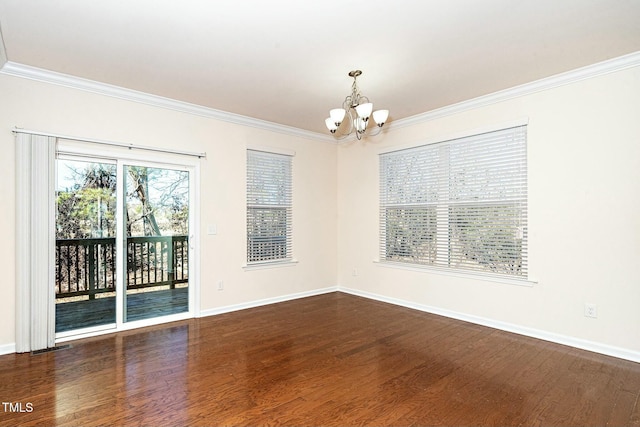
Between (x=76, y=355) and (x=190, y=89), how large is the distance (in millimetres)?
2842

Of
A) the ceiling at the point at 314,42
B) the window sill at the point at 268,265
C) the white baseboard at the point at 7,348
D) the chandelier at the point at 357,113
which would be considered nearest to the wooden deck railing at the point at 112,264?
the white baseboard at the point at 7,348

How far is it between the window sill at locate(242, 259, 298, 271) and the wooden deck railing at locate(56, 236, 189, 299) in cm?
83

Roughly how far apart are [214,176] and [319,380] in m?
2.89

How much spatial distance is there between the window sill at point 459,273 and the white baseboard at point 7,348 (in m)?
4.29

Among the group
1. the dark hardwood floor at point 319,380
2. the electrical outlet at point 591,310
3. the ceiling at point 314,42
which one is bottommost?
the dark hardwood floor at point 319,380

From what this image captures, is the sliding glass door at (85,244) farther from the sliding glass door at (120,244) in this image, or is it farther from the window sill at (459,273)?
the window sill at (459,273)

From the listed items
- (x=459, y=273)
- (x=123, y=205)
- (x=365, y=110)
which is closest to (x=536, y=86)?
(x=365, y=110)

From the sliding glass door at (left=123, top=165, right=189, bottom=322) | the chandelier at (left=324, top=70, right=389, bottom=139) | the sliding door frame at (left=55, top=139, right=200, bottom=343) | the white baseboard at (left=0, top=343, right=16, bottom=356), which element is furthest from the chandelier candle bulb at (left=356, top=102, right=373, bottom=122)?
the white baseboard at (left=0, top=343, right=16, bottom=356)

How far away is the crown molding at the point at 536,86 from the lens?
2994mm

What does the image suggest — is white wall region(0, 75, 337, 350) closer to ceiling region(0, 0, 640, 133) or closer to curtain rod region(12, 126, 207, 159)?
curtain rod region(12, 126, 207, 159)

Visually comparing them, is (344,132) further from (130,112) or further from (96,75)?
(96,75)

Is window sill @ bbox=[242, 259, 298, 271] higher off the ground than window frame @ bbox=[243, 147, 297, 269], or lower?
lower

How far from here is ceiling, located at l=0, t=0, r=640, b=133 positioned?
229 cm

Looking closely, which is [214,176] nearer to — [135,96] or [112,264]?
[135,96]
